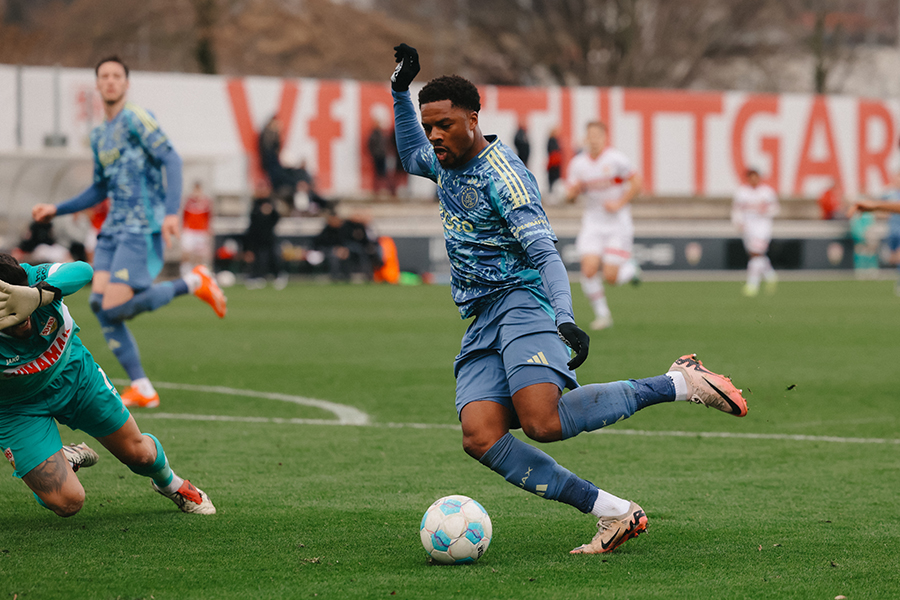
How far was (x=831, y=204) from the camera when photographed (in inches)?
1248

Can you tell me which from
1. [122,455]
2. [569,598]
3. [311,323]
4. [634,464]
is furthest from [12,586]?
[311,323]

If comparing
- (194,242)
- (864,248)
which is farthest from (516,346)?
(864,248)

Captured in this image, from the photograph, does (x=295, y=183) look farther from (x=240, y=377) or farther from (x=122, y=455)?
(x=122, y=455)

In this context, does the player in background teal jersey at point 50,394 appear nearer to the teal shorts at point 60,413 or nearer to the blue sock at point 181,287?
the teal shorts at point 60,413

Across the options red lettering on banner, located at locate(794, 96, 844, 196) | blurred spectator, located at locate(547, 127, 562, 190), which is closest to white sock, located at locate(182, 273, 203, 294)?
blurred spectator, located at locate(547, 127, 562, 190)

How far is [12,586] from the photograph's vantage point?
13.0 ft

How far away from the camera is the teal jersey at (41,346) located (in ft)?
14.7

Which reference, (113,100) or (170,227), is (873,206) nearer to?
(170,227)

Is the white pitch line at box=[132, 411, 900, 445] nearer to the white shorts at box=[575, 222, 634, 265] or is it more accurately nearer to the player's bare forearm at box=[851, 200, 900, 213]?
the player's bare forearm at box=[851, 200, 900, 213]

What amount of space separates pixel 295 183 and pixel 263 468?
65.8ft

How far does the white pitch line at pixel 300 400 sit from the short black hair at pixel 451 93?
352 centimetres

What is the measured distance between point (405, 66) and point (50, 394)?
76.1 inches

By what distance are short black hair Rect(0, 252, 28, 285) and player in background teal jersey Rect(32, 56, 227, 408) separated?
11.8ft

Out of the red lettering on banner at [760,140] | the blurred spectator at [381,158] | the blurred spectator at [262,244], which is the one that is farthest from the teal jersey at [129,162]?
the red lettering on banner at [760,140]
